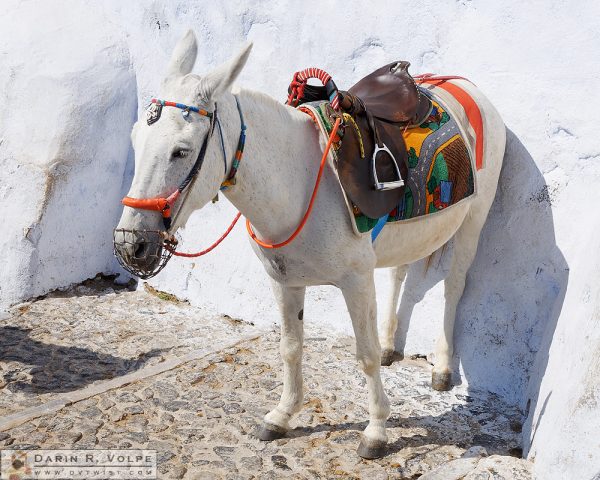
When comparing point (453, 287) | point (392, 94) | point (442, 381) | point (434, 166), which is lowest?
point (442, 381)

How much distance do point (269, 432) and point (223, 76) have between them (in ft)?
6.57

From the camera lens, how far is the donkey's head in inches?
110

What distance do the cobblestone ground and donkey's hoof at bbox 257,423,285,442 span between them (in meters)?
0.04

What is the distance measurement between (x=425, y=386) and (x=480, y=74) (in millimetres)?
1992

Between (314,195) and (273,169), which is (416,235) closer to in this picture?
(314,195)

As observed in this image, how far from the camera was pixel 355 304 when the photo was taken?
357cm

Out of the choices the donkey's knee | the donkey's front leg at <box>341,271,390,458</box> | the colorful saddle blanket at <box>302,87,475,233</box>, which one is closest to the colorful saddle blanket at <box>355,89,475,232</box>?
the colorful saddle blanket at <box>302,87,475,233</box>

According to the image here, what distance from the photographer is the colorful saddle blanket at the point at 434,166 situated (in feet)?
12.3

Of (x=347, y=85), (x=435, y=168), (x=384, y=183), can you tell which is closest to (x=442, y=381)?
(x=435, y=168)

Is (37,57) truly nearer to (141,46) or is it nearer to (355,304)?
(141,46)

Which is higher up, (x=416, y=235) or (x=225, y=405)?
(x=416, y=235)

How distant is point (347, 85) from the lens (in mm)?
5301

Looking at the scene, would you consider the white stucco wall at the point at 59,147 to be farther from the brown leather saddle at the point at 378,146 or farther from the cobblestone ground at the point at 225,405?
the brown leather saddle at the point at 378,146

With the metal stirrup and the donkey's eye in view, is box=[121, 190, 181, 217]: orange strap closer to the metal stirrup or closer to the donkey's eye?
the donkey's eye
